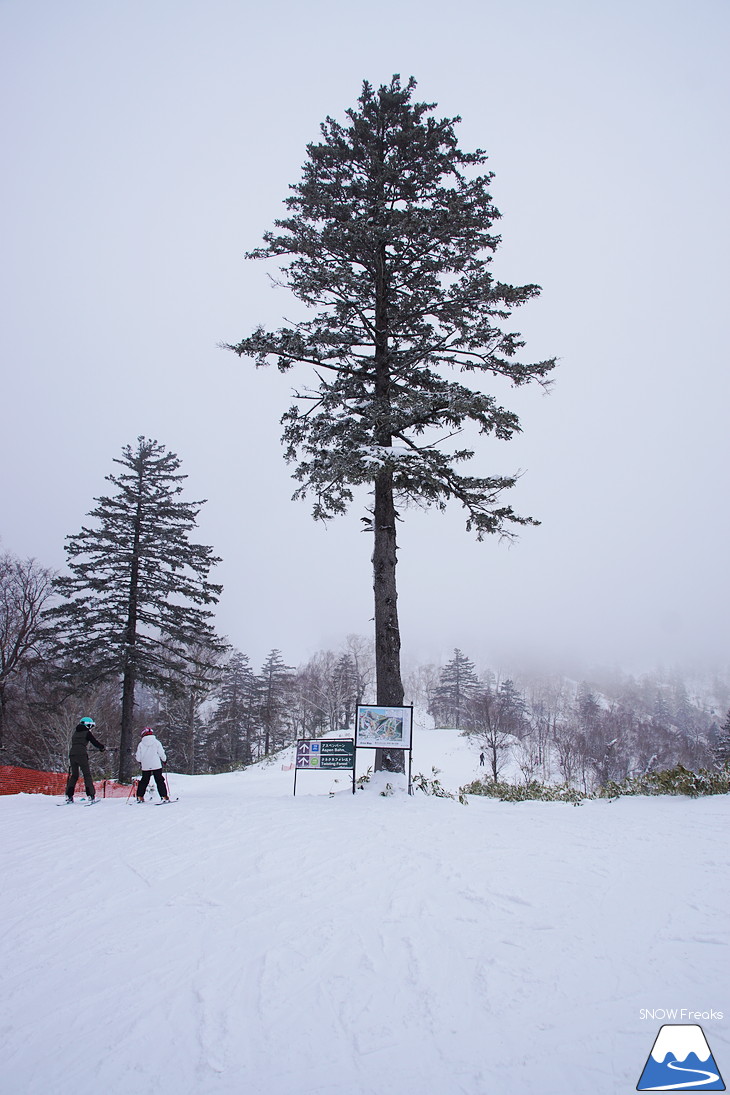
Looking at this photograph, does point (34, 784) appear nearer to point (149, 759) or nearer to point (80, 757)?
point (80, 757)

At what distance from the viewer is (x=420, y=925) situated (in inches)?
161

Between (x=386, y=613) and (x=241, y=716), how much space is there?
1578 inches

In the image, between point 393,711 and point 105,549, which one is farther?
point 105,549

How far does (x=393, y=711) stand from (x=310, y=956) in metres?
6.33

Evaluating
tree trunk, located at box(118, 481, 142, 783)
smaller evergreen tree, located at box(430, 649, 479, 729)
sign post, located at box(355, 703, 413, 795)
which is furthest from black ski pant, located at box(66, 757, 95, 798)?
smaller evergreen tree, located at box(430, 649, 479, 729)

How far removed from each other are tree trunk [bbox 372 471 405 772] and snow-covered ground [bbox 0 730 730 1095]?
140 inches

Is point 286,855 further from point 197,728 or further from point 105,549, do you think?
point 197,728

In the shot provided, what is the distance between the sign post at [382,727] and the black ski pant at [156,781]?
4.02 metres

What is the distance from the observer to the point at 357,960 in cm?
361

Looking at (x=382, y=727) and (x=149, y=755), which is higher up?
(x=382, y=727)

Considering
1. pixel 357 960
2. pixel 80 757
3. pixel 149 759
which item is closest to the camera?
pixel 357 960

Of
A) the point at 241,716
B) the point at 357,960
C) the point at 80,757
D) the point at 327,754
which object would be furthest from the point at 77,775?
the point at 241,716

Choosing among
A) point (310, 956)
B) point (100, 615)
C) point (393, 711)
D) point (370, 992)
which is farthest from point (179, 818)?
point (100, 615)

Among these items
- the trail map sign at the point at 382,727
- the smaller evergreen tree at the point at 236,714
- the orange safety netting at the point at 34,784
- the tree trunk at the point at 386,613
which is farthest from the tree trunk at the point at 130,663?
the smaller evergreen tree at the point at 236,714
